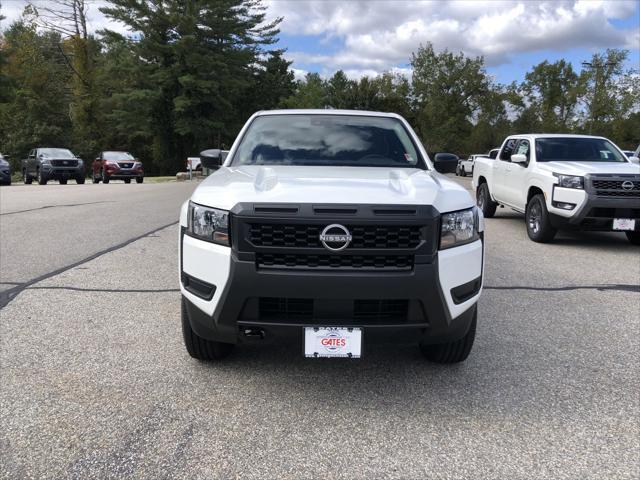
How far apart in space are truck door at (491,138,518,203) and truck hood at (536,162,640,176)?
154 cm

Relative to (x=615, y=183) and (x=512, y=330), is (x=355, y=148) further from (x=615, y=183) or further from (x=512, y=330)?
(x=615, y=183)

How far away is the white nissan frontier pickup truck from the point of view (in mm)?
2898

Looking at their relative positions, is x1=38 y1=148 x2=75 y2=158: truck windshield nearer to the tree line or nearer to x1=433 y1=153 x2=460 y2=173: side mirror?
the tree line

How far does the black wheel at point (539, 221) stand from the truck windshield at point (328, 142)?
4.69m

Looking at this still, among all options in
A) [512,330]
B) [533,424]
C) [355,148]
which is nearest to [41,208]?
[355,148]

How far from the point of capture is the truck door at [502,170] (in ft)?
35.0

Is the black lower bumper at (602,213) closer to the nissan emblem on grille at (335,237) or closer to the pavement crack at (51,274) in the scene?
the nissan emblem on grille at (335,237)

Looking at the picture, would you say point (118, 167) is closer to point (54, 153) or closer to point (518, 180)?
point (54, 153)

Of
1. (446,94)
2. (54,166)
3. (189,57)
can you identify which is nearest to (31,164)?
(54,166)

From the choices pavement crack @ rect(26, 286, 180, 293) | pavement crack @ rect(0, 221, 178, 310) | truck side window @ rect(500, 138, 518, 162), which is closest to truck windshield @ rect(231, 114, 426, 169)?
pavement crack @ rect(26, 286, 180, 293)

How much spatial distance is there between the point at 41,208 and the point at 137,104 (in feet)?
98.5

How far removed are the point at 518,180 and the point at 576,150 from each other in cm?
105

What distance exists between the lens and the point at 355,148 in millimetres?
4598

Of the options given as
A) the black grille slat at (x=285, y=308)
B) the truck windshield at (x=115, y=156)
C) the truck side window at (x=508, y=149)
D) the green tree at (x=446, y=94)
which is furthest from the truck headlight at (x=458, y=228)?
the green tree at (x=446, y=94)
